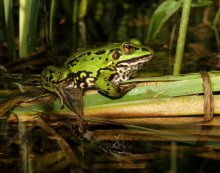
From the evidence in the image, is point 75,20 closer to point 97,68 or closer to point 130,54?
point 97,68

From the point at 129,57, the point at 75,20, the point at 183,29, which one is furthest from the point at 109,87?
the point at 75,20

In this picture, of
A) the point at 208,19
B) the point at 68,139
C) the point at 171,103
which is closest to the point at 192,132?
the point at 171,103

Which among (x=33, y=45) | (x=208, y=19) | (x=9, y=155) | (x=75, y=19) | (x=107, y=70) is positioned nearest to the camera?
(x=9, y=155)

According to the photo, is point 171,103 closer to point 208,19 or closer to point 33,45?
point 33,45

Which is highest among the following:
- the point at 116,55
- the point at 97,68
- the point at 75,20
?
the point at 75,20

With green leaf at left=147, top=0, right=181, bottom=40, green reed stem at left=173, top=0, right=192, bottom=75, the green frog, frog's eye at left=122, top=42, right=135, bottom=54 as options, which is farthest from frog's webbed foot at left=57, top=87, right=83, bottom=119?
green leaf at left=147, top=0, right=181, bottom=40

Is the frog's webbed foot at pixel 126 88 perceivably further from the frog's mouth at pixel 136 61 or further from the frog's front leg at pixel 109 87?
the frog's mouth at pixel 136 61
